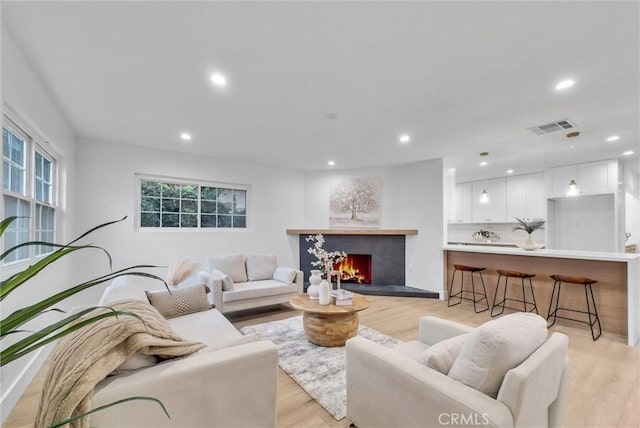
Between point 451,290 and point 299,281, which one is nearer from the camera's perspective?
point 299,281

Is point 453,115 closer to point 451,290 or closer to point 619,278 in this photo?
point 619,278

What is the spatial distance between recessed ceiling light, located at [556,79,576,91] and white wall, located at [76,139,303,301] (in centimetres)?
438

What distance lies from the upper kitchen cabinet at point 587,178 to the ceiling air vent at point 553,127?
2458mm

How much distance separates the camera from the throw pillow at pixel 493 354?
1214mm

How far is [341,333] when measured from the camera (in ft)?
9.40

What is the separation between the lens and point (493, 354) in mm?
1212

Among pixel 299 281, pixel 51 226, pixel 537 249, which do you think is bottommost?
pixel 299 281

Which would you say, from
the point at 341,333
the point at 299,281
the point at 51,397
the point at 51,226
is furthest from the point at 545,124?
the point at 51,226

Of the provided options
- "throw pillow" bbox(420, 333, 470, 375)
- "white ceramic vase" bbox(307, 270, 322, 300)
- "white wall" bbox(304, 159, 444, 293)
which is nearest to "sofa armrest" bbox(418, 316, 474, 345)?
"throw pillow" bbox(420, 333, 470, 375)

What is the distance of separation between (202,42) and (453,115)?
8.32 ft

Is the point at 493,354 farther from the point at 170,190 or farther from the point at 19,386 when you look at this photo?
the point at 170,190

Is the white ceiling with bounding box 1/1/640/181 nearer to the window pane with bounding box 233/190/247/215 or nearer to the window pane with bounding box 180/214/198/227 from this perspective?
the window pane with bounding box 180/214/198/227

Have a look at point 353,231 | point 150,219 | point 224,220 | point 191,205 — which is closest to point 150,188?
point 150,219

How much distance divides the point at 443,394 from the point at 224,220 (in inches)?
185
